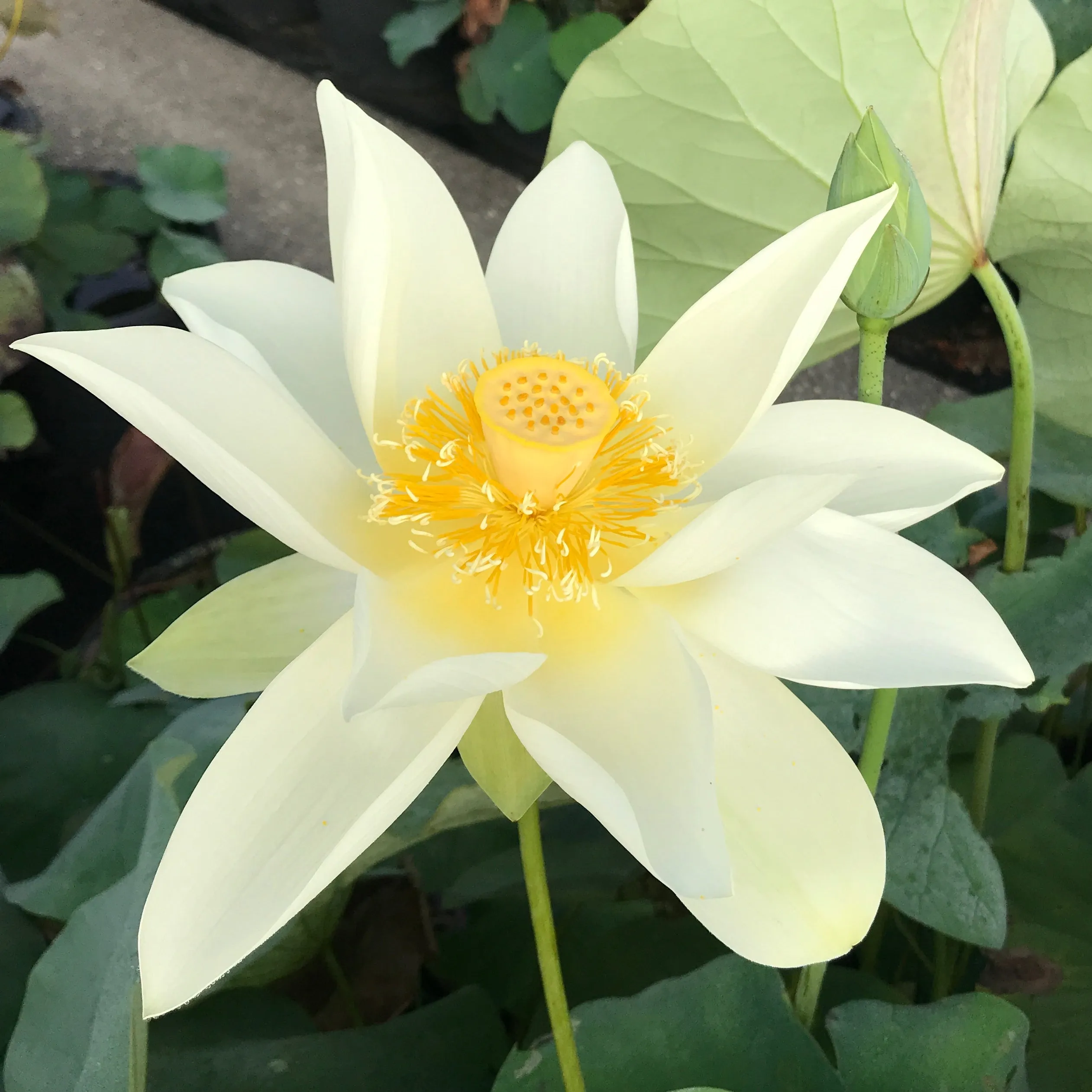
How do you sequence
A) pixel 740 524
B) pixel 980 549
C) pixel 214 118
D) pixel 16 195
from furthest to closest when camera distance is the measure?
pixel 214 118 → pixel 16 195 → pixel 980 549 → pixel 740 524

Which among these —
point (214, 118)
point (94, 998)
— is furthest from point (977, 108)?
point (214, 118)

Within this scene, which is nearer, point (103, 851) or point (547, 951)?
point (547, 951)

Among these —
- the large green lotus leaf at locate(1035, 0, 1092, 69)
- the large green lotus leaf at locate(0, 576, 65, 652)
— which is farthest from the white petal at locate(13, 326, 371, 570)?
the large green lotus leaf at locate(1035, 0, 1092, 69)

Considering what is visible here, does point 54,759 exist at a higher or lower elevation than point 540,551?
lower

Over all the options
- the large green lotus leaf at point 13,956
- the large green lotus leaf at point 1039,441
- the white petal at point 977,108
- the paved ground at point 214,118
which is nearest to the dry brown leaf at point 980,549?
the large green lotus leaf at point 1039,441

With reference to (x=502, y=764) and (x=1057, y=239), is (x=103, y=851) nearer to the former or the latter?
(x=502, y=764)

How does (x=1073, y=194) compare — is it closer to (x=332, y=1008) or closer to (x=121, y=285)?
(x=332, y=1008)

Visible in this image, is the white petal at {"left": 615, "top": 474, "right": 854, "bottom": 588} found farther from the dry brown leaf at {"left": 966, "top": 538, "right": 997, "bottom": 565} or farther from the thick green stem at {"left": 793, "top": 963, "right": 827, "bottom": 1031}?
the dry brown leaf at {"left": 966, "top": 538, "right": 997, "bottom": 565}
